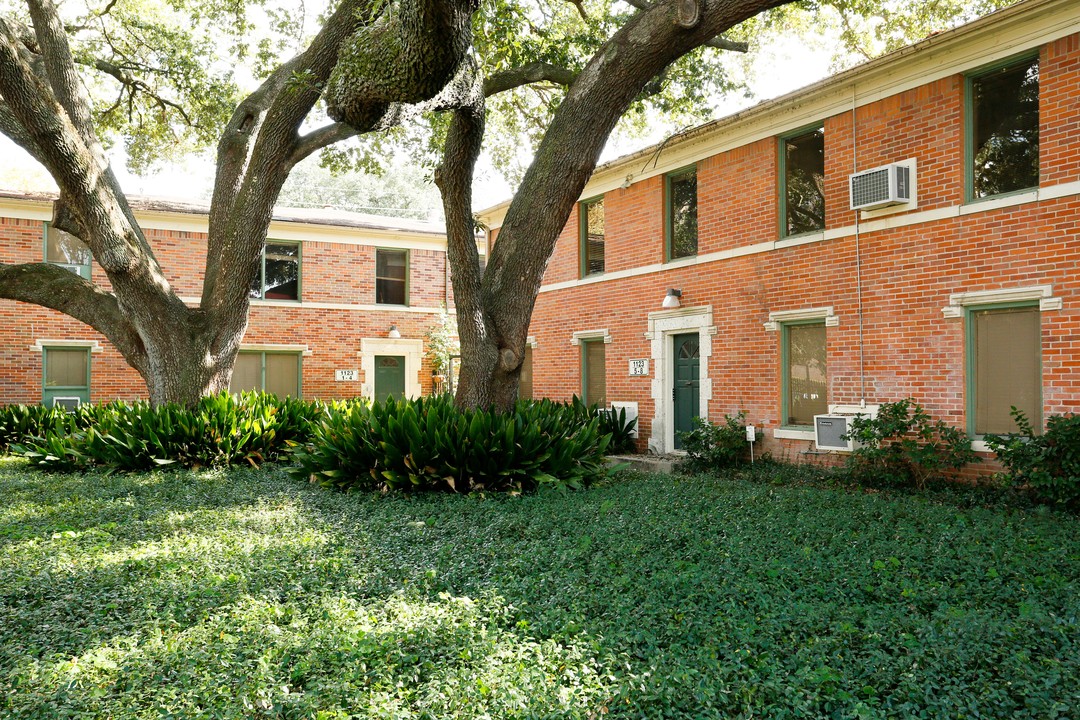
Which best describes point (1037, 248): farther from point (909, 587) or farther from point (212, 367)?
point (212, 367)

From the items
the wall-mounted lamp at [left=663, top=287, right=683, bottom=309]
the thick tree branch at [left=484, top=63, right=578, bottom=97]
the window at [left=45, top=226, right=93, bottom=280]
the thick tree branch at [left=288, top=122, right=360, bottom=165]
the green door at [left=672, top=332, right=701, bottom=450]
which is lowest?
the green door at [left=672, top=332, right=701, bottom=450]

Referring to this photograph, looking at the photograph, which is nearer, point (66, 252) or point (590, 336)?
point (590, 336)

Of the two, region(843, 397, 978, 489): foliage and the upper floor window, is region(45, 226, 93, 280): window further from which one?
region(843, 397, 978, 489): foliage

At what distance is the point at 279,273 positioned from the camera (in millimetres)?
20297

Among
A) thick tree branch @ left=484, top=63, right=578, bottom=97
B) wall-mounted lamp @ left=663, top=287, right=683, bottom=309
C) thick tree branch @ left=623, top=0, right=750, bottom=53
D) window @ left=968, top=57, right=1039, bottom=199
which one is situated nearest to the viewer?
window @ left=968, top=57, right=1039, bottom=199

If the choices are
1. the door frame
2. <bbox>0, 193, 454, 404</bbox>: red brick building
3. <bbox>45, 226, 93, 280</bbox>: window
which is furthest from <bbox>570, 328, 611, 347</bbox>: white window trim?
<bbox>45, 226, 93, 280</bbox>: window

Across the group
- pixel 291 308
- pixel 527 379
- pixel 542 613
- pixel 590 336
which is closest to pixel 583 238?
pixel 590 336

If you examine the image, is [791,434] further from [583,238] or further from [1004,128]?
[583,238]

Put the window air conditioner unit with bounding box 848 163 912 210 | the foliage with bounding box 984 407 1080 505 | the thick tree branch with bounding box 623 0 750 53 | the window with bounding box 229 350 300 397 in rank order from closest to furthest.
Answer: the foliage with bounding box 984 407 1080 505, the window air conditioner unit with bounding box 848 163 912 210, the thick tree branch with bounding box 623 0 750 53, the window with bounding box 229 350 300 397

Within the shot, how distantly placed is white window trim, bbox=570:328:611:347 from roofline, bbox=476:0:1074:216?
10.3 feet

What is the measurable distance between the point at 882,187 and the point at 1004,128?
146 centimetres

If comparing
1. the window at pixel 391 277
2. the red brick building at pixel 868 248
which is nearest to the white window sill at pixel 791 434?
the red brick building at pixel 868 248

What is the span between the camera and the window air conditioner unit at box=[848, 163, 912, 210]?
9.69 meters

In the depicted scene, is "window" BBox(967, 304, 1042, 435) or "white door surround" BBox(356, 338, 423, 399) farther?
"white door surround" BBox(356, 338, 423, 399)
